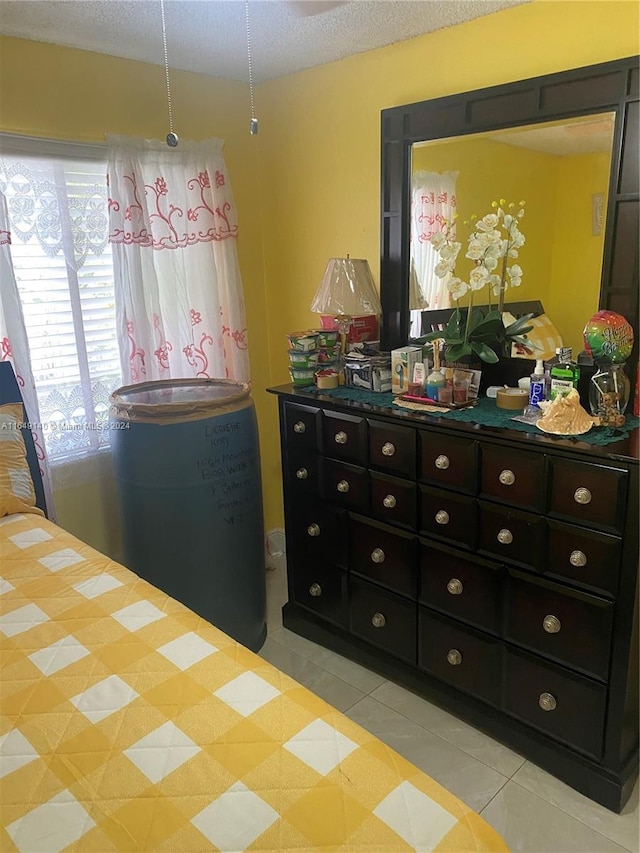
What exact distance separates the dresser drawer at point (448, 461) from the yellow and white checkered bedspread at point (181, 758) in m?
0.90

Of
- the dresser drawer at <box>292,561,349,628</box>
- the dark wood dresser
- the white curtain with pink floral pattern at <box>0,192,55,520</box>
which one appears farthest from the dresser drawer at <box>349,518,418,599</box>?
the white curtain with pink floral pattern at <box>0,192,55,520</box>

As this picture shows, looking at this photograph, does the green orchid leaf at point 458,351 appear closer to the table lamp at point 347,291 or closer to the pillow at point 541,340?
the pillow at point 541,340

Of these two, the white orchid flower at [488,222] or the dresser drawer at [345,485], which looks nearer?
the white orchid flower at [488,222]

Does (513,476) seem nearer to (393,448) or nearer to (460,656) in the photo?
(393,448)

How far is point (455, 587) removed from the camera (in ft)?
6.77

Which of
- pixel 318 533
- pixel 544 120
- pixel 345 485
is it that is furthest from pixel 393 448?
pixel 544 120

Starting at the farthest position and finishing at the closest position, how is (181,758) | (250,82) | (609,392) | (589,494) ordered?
1. (250,82)
2. (609,392)
3. (589,494)
4. (181,758)

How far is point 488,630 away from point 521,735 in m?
0.33

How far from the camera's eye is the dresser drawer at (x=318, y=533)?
2396mm

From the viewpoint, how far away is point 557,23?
1.95 m

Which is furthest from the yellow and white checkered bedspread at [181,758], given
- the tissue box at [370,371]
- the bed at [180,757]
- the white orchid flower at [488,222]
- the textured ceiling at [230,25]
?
the textured ceiling at [230,25]

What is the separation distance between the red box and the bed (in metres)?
1.42

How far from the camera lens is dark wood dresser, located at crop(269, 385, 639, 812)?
1729 mm

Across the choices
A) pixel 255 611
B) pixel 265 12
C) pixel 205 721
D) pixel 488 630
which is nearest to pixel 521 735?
pixel 488 630
